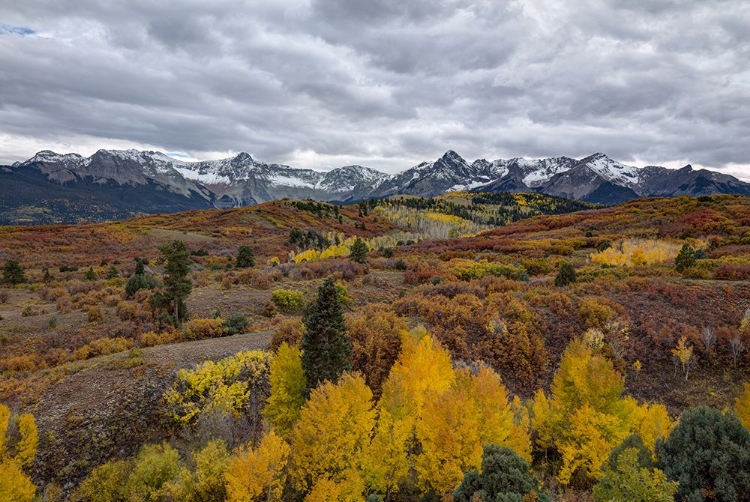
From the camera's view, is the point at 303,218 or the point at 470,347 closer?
the point at 470,347

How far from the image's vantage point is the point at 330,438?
14.2 meters

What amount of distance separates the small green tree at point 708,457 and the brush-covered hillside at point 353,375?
0.46m

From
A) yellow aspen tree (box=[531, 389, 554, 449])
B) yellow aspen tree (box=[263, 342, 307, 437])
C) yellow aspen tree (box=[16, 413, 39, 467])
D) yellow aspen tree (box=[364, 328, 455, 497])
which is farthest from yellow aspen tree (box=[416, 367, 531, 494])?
yellow aspen tree (box=[16, 413, 39, 467])

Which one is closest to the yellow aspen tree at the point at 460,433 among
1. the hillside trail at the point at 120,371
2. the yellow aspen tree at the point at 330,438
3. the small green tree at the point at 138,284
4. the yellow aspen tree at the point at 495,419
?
the yellow aspen tree at the point at 495,419

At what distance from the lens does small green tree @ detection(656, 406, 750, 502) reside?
33.5ft

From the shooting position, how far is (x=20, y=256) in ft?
189

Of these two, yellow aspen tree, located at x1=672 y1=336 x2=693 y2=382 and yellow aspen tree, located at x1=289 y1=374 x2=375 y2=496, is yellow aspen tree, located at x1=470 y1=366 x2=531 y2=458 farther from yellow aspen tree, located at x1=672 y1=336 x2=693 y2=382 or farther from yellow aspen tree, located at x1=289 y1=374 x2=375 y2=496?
yellow aspen tree, located at x1=672 y1=336 x2=693 y2=382

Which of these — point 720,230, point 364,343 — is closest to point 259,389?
point 364,343

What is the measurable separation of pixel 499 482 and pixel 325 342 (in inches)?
374

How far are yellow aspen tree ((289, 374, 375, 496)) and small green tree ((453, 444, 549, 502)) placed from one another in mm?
4196

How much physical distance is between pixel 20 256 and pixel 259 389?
199 feet

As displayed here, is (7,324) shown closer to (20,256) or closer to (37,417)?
(37,417)

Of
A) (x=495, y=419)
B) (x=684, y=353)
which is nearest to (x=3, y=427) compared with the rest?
(x=495, y=419)

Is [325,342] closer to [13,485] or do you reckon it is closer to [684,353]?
[13,485]
